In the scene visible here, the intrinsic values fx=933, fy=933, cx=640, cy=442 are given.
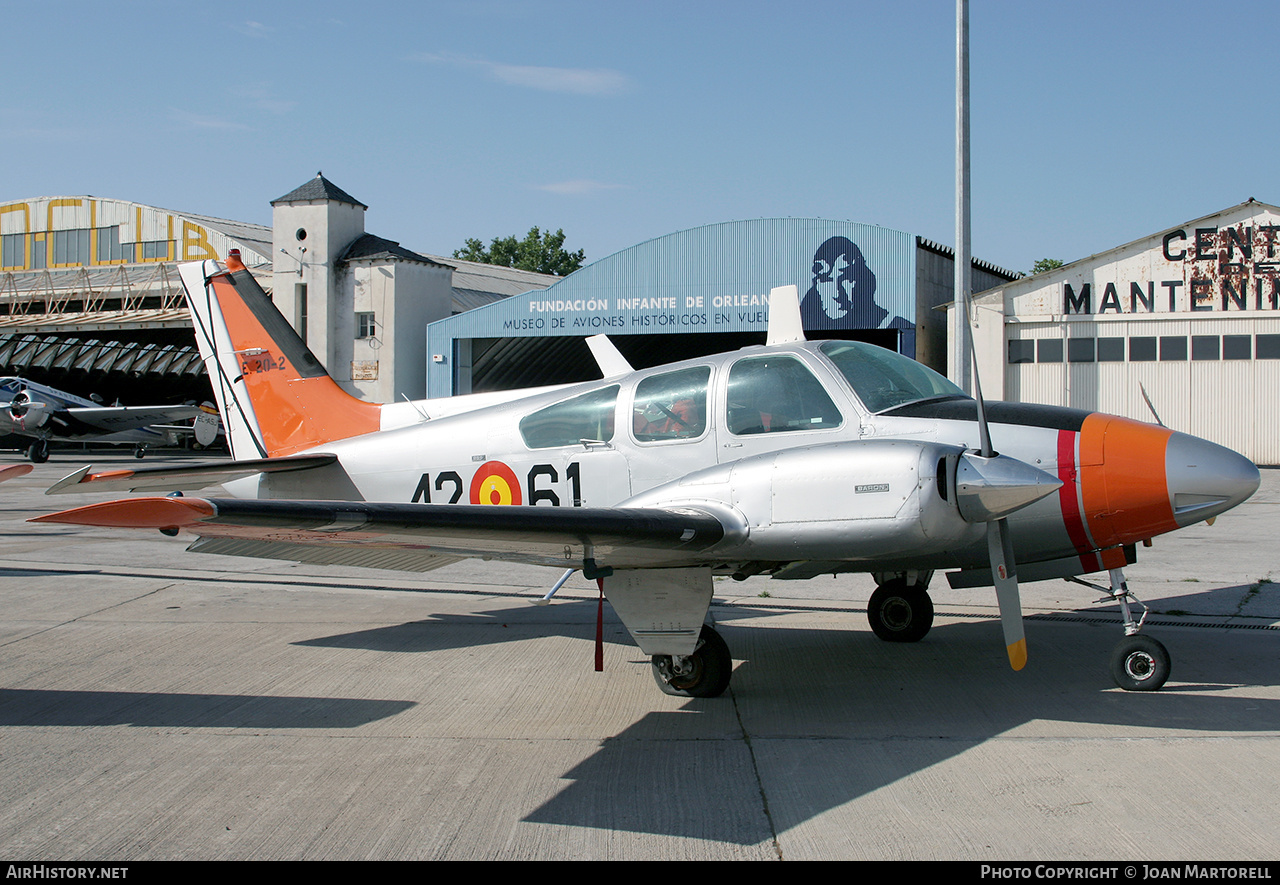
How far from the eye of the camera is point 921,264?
27391 millimetres

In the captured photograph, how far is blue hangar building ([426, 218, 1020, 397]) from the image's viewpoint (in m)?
27.5

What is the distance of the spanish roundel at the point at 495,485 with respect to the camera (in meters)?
7.12

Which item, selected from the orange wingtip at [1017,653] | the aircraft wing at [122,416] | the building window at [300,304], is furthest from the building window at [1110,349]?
the aircraft wing at [122,416]

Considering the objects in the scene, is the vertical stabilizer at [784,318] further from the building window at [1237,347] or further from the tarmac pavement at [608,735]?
the building window at [1237,347]

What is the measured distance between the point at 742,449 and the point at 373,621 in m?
4.21

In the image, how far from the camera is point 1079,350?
85.8ft

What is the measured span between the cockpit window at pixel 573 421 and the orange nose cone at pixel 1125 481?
3.16 m

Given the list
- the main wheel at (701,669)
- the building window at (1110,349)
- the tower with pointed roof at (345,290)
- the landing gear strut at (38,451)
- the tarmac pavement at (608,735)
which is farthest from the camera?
the tower with pointed roof at (345,290)

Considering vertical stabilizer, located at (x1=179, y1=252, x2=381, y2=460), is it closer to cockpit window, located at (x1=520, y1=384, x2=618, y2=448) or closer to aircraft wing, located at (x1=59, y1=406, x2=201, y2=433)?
cockpit window, located at (x1=520, y1=384, x2=618, y2=448)

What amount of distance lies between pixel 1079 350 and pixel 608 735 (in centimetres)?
2458

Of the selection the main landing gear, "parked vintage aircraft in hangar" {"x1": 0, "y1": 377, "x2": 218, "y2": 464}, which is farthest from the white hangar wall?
"parked vintage aircraft in hangar" {"x1": 0, "y1": 377, "x2": 218, "y2": 464}

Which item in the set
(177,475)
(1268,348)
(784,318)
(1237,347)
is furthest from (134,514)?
(1268,348)
